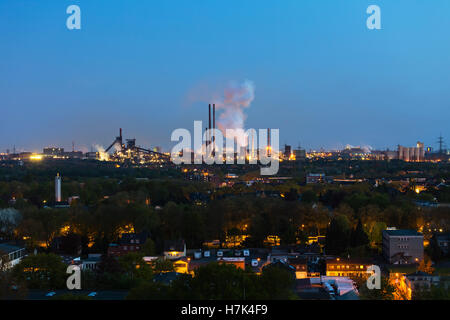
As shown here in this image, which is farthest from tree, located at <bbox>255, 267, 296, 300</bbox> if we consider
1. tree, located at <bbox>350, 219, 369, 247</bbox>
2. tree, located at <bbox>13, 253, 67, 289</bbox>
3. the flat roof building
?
tree, located at <bbox>350, 219, 369, 247</bbox>

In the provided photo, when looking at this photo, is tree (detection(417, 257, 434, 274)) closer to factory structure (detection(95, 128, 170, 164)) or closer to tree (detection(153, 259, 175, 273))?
tree (detection(153, 259, 175, 273))

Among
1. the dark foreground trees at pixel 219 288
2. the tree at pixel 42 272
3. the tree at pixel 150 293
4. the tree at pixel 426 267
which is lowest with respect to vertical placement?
the tree at pixel 426 267

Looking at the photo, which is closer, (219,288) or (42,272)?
(219,288)

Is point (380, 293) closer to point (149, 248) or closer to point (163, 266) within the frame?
point (163, 266)

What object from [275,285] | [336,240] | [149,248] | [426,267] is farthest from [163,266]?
[426,267]

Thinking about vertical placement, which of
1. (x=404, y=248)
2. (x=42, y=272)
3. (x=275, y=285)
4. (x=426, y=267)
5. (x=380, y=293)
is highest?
(x=275, y=285)

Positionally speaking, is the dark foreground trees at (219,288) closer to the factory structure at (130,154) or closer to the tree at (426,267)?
the tree at (426,267)

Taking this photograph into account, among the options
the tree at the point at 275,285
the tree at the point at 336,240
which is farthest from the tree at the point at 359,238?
the tree at the point at 275,285

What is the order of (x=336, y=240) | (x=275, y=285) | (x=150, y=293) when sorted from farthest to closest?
(x=336, y=240) → (x=275, y=285) → (x=150, y=293)

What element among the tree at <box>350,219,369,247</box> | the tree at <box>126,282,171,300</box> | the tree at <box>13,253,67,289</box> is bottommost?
the tree at <box>350,219,369,247</box>

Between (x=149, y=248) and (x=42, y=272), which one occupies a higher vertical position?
(x=42, y=272)

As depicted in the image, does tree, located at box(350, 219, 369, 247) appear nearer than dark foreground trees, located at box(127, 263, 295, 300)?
Result: No
